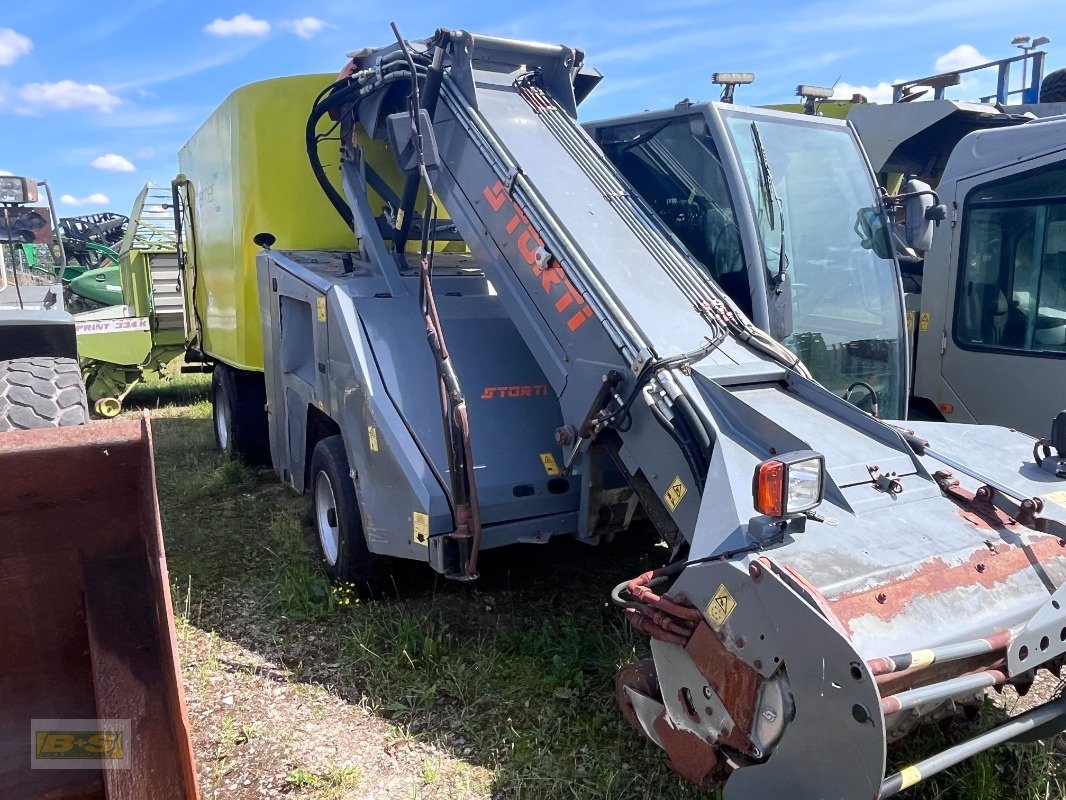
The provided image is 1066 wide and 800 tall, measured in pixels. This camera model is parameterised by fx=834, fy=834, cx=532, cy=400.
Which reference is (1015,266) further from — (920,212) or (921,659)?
(921,659)

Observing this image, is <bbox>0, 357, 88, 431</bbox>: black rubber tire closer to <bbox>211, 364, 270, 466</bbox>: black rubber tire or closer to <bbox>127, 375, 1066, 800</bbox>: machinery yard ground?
<bbox>127, 375, 1066, 800</bbox>: machinery yard ground

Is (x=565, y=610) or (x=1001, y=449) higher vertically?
(x=1001, y=449)

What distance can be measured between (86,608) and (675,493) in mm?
1887

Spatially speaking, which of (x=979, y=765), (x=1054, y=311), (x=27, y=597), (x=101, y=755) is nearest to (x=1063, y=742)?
(x=979, y=765)

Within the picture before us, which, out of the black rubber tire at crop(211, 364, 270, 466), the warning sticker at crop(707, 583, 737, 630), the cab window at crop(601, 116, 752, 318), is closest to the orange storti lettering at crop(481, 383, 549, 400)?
the cab window at crop(601, 116, 752, 318)

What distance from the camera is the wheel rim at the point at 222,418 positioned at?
273 inches

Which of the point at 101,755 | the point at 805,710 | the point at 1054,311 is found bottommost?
the point at 101,755

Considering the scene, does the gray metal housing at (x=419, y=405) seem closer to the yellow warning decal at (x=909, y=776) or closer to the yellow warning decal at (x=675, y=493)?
the yellow warning decal at (x=675, y=493)

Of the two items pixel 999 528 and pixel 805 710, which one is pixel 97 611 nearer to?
pixel 805 710

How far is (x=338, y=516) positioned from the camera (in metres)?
4.02

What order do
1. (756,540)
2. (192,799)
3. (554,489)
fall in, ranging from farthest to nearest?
(554,489), (756,540), (192,799)

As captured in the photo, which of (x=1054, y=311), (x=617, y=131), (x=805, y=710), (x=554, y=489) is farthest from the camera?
(x=1054, y=311)

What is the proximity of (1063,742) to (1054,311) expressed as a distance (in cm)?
277

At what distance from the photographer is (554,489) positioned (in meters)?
3.54
